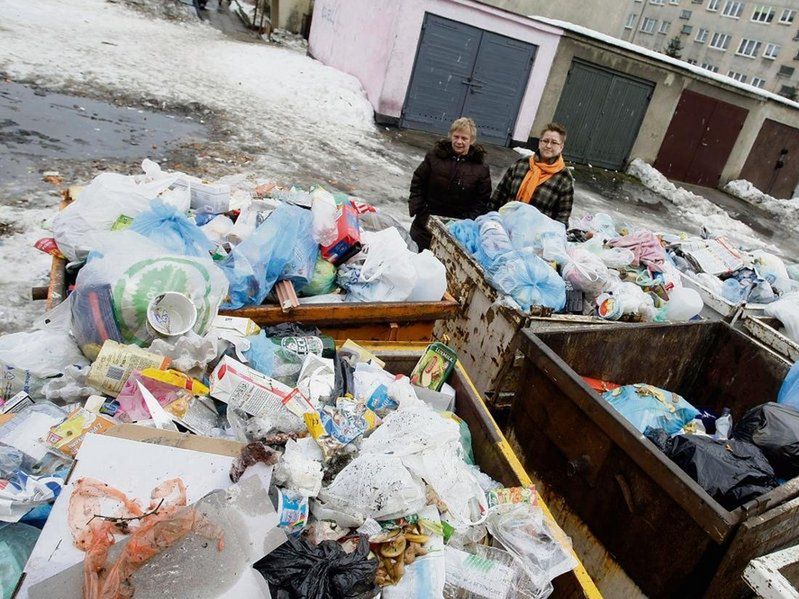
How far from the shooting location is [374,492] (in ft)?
6.04

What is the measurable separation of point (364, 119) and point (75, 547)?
11660 mm

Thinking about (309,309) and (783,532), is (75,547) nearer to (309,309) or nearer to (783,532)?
(309,309)

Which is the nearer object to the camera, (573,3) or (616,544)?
(616,544)

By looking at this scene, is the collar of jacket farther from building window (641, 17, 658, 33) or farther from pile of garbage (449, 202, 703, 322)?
building window (641, 17, 658, 33)

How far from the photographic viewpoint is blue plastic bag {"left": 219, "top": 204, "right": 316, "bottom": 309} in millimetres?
2846

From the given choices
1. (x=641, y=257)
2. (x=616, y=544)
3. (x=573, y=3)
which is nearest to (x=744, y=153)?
(x=573, y=3)

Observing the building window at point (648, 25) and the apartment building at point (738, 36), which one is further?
the building window at point (648, 25)

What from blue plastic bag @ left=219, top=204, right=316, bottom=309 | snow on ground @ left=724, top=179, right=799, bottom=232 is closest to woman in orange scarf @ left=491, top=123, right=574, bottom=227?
blue plastic bag @ left=219, top=204, right=316, bottom=309

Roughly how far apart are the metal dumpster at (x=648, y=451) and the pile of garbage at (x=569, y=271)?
1.11ft

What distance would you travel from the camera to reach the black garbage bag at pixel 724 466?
85.9 inches

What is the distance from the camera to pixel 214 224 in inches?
132

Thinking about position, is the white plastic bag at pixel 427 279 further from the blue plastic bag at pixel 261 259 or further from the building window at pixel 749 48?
the building window at pixel 749 48

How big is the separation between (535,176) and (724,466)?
307 cm

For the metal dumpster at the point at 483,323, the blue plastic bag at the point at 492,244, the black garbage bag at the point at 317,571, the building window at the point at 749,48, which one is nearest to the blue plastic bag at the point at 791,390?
the metal dumpster at the point at 483,323
